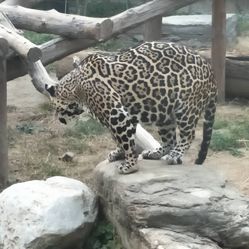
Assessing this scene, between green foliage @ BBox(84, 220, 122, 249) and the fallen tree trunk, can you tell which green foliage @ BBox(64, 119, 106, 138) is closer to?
the fallen tree trunk

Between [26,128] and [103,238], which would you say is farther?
[26,128]

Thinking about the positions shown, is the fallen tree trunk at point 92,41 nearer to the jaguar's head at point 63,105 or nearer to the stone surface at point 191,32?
the jaguar's head at point 63,105

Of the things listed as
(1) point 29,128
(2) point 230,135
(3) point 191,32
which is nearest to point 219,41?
(2) point 230,135

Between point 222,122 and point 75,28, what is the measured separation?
111 inches

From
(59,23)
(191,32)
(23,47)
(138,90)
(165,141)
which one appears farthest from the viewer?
(191,32)

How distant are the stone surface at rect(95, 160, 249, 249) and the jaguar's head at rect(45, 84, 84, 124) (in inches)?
26.0

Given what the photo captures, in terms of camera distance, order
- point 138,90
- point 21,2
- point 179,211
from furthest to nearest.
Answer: point 21,2 → point 138,90 → point 179,211

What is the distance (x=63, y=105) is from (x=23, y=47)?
1.00 metres

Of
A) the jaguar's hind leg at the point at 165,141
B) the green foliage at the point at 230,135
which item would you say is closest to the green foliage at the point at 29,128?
the green foliage at the point at 230,135

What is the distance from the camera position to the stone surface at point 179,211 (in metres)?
4.66

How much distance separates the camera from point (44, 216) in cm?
503

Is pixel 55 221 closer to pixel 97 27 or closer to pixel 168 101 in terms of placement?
pixel 168 101

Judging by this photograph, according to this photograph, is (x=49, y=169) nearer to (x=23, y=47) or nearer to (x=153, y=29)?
(x=23, y=47)

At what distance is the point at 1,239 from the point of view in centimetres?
518
